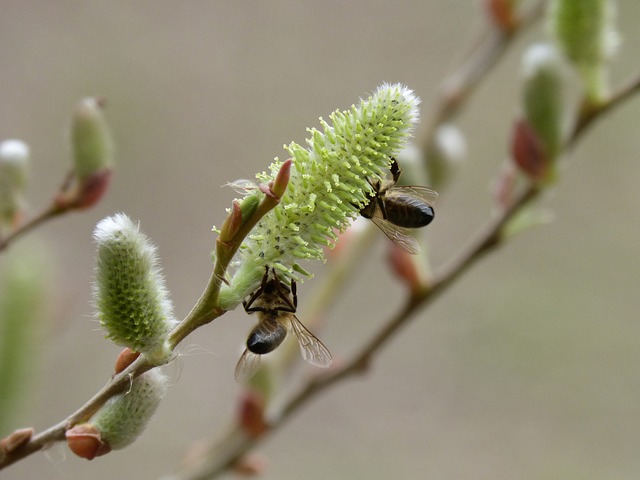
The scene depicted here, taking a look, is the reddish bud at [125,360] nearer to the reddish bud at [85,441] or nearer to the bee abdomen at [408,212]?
the reddish bud at [85,441]

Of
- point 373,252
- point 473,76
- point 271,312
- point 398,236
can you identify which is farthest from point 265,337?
point 373,252

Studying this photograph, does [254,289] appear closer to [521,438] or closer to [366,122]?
[366,122]

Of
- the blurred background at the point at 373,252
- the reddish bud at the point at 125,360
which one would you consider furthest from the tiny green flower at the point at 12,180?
the blurred background at the point at 373,252

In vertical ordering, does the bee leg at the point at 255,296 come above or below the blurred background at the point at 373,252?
above

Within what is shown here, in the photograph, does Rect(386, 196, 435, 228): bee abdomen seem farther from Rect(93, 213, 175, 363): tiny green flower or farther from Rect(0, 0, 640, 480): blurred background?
Rect(0, 0, 640, 480): blurred background

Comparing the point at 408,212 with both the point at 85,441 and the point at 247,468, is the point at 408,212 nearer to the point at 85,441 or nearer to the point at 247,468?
the point at 85,441

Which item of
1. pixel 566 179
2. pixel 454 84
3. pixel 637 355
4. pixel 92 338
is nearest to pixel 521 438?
pixel 637 355
